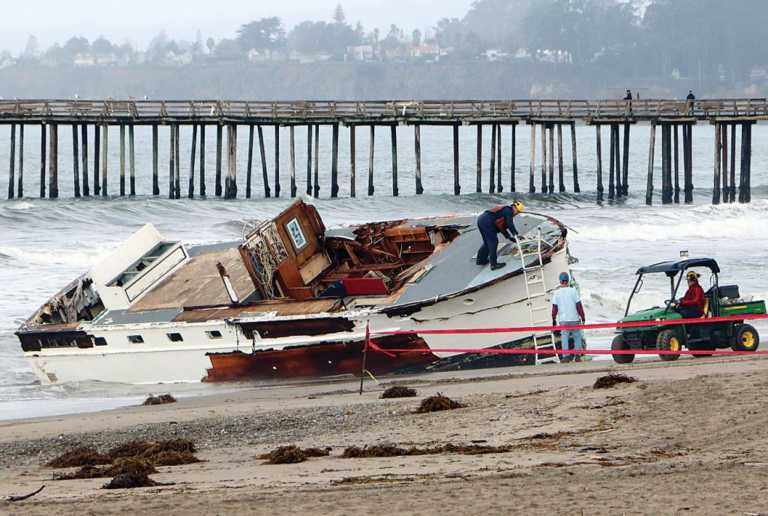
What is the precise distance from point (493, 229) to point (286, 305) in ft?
10.8

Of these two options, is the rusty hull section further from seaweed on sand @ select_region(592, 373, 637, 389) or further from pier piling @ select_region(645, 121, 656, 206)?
pier piling @ select_region(645, 121, 656, 206)

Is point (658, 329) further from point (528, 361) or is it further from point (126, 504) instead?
point (126, 504)

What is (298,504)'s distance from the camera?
32.0ft

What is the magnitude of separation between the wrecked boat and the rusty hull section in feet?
0.06

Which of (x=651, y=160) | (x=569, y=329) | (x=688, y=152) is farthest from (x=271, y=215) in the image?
(x=569, y=329)

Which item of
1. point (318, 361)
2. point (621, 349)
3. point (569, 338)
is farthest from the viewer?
point (318, 361)

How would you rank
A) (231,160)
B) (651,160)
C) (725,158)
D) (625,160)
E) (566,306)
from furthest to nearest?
(625,160) → (725,158) → (651,160) → (231,160) → (566,306)

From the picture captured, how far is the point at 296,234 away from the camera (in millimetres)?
23594

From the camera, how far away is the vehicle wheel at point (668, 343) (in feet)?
58.6

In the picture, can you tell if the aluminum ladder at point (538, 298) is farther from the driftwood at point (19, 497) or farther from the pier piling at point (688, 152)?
the pier piling at point (688, 152)

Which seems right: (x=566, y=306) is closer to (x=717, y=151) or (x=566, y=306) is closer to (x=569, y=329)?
(x=569, y=329)

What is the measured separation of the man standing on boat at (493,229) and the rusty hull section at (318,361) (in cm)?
159

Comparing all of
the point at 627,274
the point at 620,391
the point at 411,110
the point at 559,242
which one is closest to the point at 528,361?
the point at 559,242

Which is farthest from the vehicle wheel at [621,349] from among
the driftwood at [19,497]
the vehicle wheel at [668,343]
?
the driftwood at [19,497]
